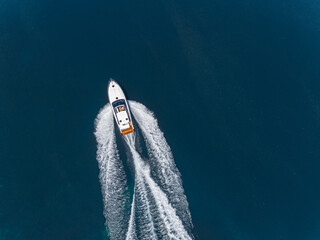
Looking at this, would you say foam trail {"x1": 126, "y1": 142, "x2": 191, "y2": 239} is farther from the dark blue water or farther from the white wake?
the dark blue water

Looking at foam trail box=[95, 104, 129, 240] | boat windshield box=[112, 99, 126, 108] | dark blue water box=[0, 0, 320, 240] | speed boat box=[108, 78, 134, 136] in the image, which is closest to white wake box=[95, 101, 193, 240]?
foam trail box=[95, 104, 129, 240]

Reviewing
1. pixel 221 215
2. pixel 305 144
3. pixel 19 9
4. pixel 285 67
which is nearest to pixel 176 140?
pixel 221 215

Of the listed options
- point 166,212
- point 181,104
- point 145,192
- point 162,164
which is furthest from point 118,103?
point 166,212

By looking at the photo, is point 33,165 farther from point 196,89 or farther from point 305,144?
point 305,144

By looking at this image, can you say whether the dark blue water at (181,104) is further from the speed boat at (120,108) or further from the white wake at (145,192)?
the speed boat at (120,108)

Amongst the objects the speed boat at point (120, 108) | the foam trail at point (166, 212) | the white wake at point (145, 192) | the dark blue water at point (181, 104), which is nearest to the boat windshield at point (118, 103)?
the speed boat at point (120, 108)

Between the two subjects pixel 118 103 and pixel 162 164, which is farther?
pixel 118 103

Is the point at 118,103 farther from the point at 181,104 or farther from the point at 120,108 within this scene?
the point at 181,104

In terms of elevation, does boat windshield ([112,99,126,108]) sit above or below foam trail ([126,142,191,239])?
above

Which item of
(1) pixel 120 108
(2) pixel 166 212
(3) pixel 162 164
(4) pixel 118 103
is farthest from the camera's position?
(4) pixel 118 103
